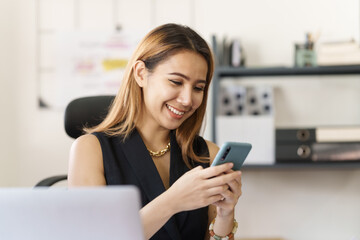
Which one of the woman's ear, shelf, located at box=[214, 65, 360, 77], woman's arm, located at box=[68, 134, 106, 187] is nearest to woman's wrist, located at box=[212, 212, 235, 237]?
woman's arm, located at box=[68, 134, 106, 187]

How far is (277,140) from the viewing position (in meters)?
2.38

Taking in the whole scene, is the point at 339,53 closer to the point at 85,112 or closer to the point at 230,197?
the point at 85,112

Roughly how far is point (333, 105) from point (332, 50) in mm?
387

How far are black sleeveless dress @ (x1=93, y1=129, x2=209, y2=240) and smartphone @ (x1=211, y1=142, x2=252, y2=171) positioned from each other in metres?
0.31

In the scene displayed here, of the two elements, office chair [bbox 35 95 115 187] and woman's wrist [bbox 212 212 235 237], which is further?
office chair [bbox 35 95 115 187]

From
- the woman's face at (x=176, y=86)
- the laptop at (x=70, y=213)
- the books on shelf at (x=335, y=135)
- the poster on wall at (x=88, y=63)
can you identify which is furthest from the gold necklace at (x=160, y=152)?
the poster on wall at (x=88, y=63)

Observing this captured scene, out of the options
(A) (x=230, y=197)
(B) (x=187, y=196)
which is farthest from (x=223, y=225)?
(B) (x=187, y=196)

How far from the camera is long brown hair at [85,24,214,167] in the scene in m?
1.28

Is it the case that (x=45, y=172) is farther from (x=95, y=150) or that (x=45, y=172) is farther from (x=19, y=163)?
(x=95, y=150)

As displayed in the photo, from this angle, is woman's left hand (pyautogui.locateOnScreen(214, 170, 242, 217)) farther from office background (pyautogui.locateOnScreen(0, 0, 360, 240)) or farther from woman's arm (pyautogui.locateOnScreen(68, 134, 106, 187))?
office background (pyautogui.locateOnScreen(0, 0, 360, 240))

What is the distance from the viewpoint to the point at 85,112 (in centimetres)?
169

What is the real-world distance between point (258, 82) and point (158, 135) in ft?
4.55

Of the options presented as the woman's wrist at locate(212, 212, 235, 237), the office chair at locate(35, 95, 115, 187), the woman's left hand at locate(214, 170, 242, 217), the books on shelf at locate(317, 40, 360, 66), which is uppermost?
the books on shelf at locate(317, 40, 360, 66)

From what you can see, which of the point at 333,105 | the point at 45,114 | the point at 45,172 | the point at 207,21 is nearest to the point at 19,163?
the point at 45,172
